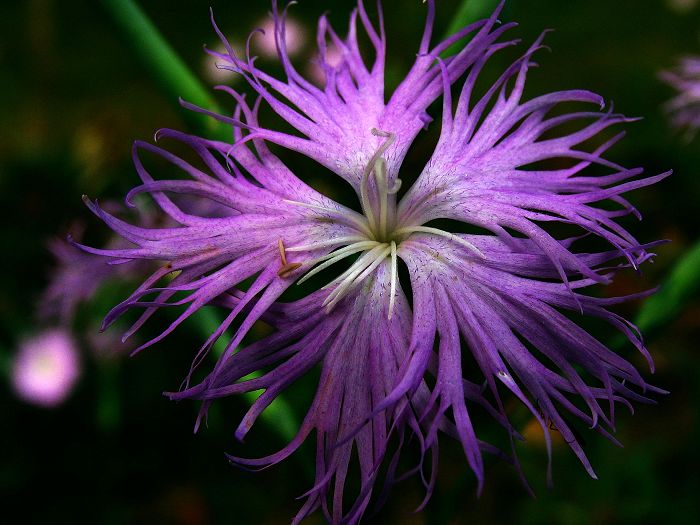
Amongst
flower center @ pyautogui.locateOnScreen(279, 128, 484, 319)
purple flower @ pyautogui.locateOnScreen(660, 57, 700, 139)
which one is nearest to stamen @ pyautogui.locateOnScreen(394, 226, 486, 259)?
flower center @ pyautogui.locateOnScreen(279, 128, 484, 319)

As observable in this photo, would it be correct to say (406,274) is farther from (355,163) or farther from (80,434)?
(80,434)

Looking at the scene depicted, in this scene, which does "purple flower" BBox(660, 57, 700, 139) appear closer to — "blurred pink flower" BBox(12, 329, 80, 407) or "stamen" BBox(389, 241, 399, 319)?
"stamen" BBox(389, 241, 399, 319)

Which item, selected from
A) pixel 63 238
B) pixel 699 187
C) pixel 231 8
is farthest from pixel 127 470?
pixel 231 8

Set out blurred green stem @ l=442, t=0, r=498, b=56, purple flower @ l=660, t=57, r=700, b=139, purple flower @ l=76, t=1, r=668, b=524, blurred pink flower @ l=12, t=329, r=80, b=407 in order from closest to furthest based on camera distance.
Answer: purple flower @ l=76, t=1, r=668, b=524 < blurred green stem @ l=442, t=0, r=498, b=56 < purple flower @ l=660, t=57, r=700, b=139 < blurred pink flower @ l=12, t=329, r=80, b=407

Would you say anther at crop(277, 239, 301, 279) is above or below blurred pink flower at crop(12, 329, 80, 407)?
above

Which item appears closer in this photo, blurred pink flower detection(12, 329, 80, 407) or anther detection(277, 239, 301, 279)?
anther detection(277, 239, 301, 279)

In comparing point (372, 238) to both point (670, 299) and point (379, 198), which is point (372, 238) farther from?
point (670, 299)
